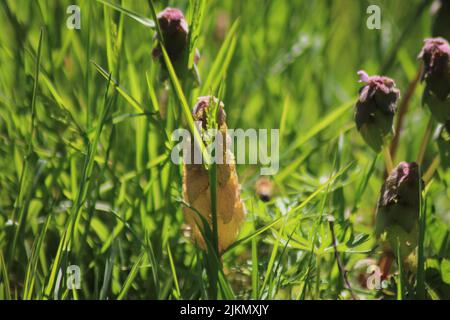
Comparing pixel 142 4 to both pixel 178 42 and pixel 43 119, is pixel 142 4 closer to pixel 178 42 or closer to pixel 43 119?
pixel 43 119

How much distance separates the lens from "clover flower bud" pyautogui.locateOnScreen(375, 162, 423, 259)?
107cm

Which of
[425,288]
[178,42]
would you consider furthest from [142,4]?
→ [425,288]

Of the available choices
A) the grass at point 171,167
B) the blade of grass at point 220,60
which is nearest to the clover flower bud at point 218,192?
the grass at point 171,167

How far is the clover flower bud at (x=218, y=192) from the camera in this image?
106 centimetres

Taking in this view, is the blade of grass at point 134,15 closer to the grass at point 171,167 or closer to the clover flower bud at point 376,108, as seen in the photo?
the grass at point 171,167

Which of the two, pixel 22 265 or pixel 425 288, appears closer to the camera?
pixel 425 288

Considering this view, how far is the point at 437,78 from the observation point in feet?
3.68

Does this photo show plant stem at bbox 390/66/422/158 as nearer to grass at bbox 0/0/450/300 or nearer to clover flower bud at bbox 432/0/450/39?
grass at bbox 0/0/450/300

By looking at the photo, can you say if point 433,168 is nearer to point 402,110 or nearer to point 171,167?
point 402,110

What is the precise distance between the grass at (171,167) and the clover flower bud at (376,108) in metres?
0.07

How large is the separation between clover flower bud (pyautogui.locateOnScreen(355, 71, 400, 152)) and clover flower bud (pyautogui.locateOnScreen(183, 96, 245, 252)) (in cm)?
23

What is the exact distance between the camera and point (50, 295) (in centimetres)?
104

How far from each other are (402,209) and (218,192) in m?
0.29
